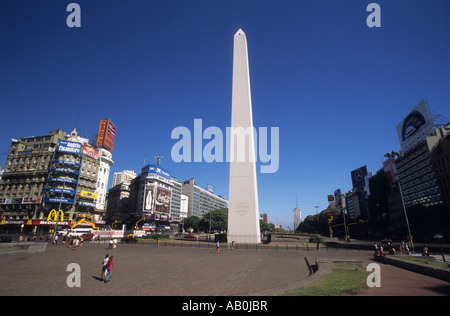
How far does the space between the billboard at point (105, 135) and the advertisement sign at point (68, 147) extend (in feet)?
77.6

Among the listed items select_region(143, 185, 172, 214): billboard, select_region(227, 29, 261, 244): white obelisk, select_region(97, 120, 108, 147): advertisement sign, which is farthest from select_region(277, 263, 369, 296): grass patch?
select_region(97, 120, 108, 147): advertisement sign

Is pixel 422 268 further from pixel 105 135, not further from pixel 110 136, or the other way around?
pixel 110 136

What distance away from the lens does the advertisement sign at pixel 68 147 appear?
2464 inches

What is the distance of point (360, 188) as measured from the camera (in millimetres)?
102688

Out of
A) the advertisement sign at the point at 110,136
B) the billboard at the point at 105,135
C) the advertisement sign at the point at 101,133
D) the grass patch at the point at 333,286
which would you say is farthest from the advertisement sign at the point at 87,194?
the grass patch at the point at 333,286

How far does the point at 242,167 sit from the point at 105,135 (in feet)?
246

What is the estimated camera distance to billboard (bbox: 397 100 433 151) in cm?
6206

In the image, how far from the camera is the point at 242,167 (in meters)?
35.7

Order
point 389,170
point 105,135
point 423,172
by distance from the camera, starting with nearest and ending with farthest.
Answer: point 423,172, point 389,170, point 105,135

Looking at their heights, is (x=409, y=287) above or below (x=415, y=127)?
below

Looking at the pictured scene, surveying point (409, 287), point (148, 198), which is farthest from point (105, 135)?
point (409, 287)

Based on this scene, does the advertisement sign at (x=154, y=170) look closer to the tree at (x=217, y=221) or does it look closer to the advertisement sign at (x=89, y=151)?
the advertisement sign at (x=89, y=151)
